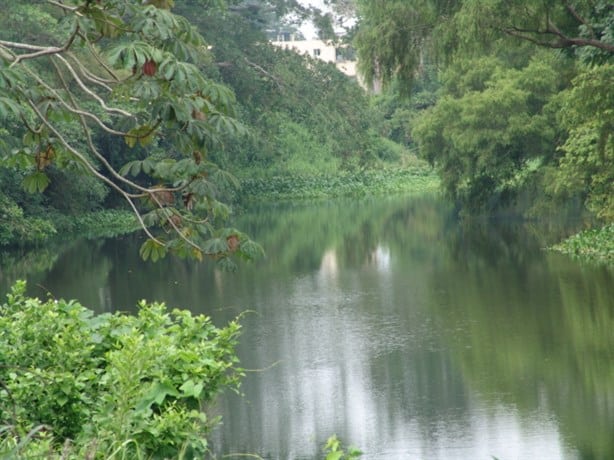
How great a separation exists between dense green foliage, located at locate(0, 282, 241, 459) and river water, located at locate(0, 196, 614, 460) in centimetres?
144

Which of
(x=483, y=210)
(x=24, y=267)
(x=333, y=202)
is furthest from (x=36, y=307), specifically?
(x=333, y=202)

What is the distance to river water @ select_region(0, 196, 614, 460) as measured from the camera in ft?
32.3

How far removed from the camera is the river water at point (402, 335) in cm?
985

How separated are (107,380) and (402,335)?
9.54 meters

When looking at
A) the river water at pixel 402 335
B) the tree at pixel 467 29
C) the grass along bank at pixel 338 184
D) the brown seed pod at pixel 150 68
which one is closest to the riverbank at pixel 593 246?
the river water at pixel 402 335

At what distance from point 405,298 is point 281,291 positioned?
7.85 feet

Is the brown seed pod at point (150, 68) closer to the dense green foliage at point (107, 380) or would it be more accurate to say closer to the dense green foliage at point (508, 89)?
the dense green foliage at point (107, 380)

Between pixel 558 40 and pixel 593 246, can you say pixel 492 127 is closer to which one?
pixel 593 246

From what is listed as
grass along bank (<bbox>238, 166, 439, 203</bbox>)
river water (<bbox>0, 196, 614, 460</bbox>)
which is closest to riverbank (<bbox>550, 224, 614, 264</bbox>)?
river water (<bbox>0, 196, 614, 460</bbox>)

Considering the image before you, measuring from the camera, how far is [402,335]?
1441 centimetres

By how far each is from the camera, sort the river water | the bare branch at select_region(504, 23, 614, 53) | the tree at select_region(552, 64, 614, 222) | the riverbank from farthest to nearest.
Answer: the riverbank, the tree at select_region(552, 64, 614, 222), the bare branch at select_region(504, 23, 614, 53), the river water

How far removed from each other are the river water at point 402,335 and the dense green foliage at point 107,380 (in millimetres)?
1444

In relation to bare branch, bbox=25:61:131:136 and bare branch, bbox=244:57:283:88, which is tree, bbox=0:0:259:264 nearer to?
bare branch, bbox=25:61:131:136

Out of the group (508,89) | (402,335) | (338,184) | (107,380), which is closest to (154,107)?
(107,380)
